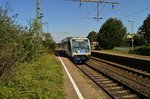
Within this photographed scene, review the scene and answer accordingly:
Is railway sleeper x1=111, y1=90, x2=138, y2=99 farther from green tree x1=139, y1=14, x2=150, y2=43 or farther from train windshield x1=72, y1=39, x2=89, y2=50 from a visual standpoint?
green tree x1=139, y1=14, x2=150, y2=43

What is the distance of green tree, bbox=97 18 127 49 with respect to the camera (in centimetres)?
7981

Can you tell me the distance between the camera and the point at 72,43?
111ft

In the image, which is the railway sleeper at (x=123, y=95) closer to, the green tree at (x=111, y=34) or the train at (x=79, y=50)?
the train at (x=79, y=50)

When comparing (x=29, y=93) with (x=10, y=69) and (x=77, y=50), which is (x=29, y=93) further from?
(x=77, y=50)

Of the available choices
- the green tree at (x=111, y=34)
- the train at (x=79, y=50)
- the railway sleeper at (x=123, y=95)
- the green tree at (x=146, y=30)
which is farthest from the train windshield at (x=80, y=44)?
the green tree at (x=146, y=30)

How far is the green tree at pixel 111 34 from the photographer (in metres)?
79.8

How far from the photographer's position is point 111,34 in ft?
261

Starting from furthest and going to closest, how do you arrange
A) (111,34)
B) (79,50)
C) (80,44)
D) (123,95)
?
(111,34)
(80,44)
(79,50)
(123,95)

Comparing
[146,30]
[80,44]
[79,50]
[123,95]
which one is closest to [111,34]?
[146,30]

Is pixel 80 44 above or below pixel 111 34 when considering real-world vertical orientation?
below

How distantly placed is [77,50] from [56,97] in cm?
2241

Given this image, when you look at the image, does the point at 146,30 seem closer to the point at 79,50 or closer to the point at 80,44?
the point at 80,44

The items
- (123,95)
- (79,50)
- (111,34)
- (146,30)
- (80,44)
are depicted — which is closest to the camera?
(123,95)

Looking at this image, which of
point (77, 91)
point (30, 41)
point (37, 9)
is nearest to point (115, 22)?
point (37, 9)
